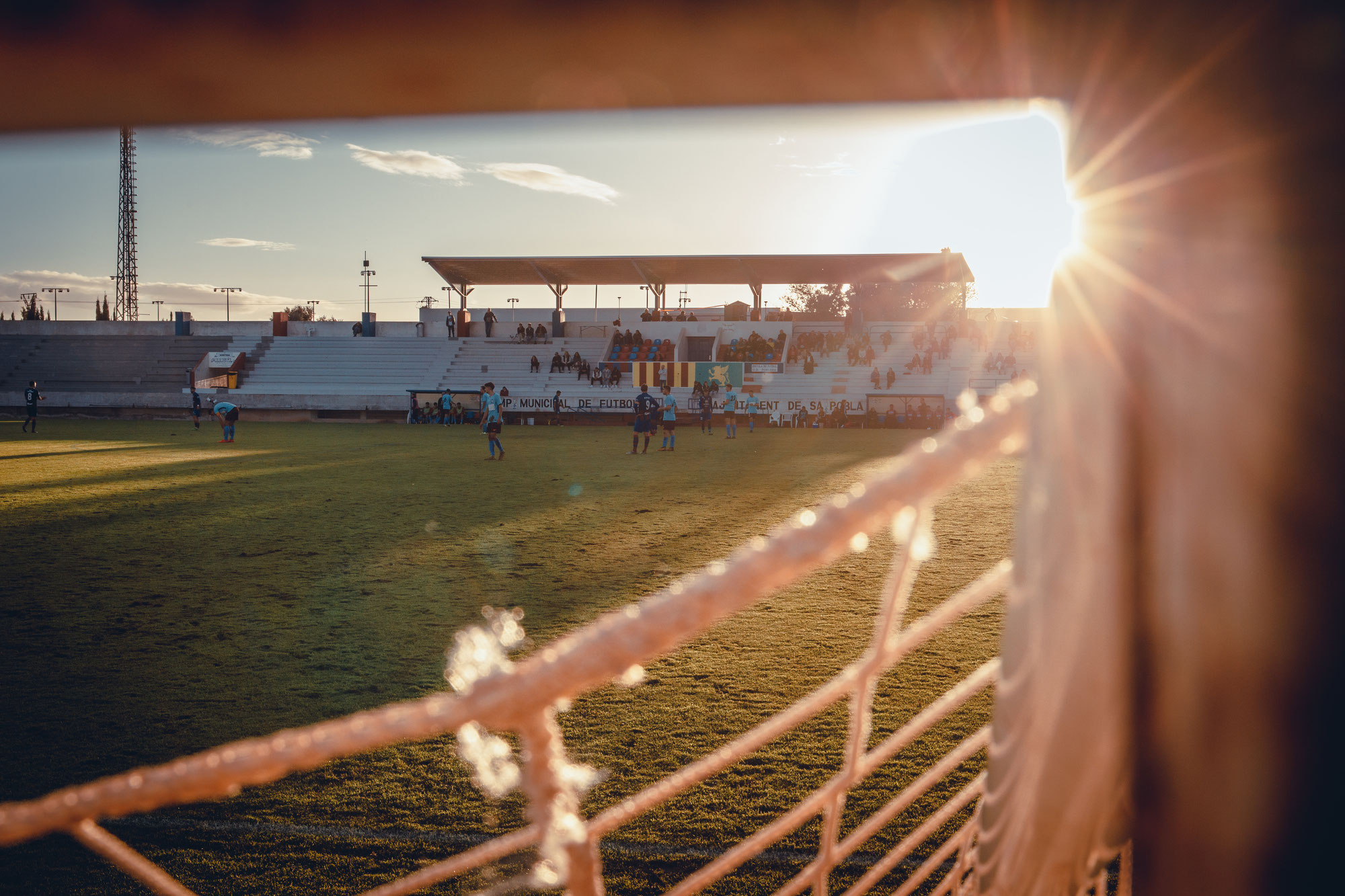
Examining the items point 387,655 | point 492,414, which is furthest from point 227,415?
point 387,655

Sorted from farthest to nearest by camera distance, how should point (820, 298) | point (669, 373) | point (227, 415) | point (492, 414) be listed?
1. point (820, 298)
2. point (669, 373)
3. point (227, 415)
4. point (492, 414)

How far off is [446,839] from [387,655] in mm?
1969

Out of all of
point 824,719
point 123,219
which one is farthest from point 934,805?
point 123,219

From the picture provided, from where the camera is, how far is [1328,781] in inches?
33.0

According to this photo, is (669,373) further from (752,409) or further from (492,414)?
(492,414)

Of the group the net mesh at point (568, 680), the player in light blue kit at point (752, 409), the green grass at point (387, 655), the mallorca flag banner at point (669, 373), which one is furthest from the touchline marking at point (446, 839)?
the mallorca flag banner at point (669, 373)

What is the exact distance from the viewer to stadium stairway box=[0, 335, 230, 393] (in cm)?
3562

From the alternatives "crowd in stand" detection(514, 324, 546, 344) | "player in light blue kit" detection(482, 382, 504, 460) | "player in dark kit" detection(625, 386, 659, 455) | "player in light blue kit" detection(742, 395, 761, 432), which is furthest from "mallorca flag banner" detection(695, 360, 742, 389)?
"player in light blue kit" detection(482, 382, 504, 460)

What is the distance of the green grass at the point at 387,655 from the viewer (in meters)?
2.65

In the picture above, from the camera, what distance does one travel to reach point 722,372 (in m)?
32.7

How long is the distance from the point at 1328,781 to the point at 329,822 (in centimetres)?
283

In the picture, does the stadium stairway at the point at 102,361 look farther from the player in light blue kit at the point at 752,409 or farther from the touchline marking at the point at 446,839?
the touchline marking at the point at 446,839

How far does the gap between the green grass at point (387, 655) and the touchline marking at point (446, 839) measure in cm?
1

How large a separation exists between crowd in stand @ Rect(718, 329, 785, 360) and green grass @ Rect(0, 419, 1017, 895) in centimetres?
2409
